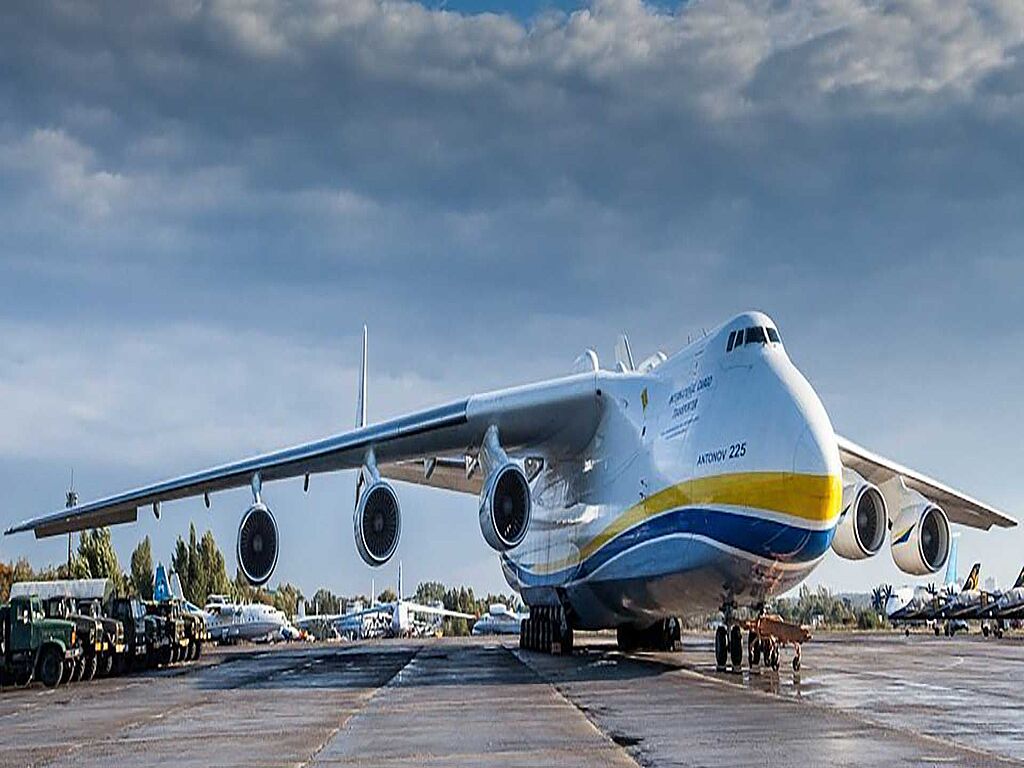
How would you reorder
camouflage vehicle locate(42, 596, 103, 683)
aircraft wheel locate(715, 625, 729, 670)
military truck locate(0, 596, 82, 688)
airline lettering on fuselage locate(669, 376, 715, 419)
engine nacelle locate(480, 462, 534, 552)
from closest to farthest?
aircraft wheel locate(715, 625, 729, 670), airline lettering on fuselage locate(669, 376, 715, 419), engine nacelle locate(480, 462, 534, 552), military truck locate(0, 596, 82, 688), camouflage vehicle locate(42, 596, 103, 683)

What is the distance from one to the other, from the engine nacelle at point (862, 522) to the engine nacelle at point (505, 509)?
609 cm

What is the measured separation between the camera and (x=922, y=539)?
2659 cm

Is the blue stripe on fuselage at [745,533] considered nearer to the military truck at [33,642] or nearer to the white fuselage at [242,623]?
the military truck at [33,642]

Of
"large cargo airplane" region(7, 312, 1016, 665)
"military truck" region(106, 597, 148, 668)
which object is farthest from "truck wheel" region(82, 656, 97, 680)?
"large cargo airplane" region(7, 312, 1016, 665)

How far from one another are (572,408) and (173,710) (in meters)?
12.5

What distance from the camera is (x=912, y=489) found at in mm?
29766

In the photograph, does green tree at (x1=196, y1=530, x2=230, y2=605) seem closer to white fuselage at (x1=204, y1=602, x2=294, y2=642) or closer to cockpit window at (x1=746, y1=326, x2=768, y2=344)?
white fuselage at (x1=204, y1=602, x2=294, y2=642)

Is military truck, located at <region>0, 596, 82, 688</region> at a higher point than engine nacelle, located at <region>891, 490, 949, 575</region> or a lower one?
lower

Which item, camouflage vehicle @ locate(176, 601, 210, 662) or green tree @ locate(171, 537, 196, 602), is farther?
green tree @ locate(171, 537, 196, 602)

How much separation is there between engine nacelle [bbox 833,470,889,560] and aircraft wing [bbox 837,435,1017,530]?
1553 mm

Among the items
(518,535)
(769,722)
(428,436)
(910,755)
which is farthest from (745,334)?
(910,755)

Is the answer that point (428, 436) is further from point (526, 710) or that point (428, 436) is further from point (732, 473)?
point (526, 710)

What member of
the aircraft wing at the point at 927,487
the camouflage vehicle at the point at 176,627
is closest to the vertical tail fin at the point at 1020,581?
the aircraft wing at the point at 927,487

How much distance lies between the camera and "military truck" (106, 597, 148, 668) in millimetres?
29525
